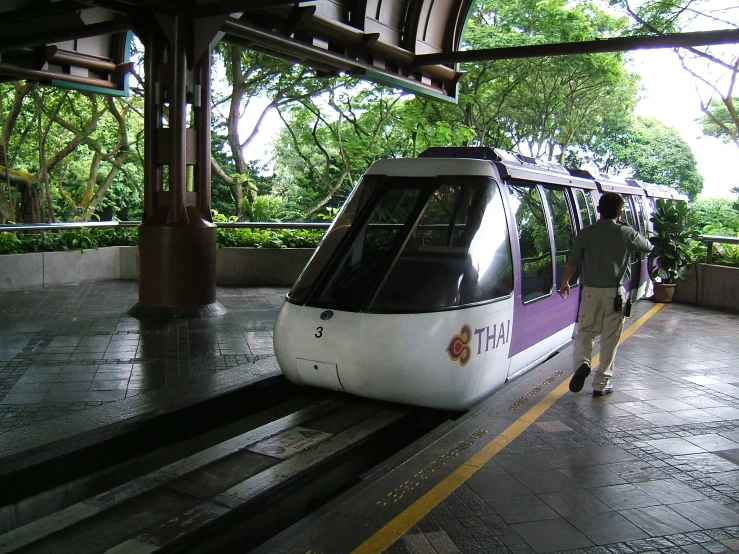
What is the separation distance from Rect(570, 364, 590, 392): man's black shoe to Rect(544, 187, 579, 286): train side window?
1641 mm

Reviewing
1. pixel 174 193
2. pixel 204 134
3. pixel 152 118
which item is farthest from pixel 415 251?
pixel 152 118

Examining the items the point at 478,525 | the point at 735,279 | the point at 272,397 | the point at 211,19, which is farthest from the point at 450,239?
the point at 735,279

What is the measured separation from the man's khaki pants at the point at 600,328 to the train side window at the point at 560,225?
1.29 meters

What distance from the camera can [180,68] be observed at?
32.5 feet

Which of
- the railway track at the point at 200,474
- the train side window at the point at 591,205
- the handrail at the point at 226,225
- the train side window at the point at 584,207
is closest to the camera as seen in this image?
the railway track at the point at 200,474

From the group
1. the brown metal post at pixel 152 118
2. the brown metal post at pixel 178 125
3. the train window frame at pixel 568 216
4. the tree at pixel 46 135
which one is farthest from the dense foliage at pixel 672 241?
the tree at pixel 46 135

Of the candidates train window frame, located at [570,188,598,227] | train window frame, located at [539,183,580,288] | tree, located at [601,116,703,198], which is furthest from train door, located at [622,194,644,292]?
tree, located at [601,116,703,198]

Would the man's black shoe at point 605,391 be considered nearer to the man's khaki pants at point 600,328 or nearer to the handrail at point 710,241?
the man's khaki pants at point 600,328

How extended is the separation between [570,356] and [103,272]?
993cm

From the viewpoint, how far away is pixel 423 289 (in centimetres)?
591

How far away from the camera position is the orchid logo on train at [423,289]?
580 centimetres

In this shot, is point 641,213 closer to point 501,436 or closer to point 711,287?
point 711,287

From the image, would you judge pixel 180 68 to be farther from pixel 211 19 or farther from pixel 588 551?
pixel 588 551

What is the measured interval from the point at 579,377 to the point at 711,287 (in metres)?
7.77
